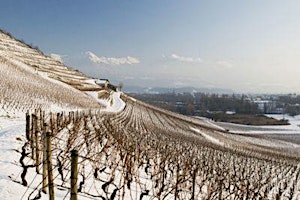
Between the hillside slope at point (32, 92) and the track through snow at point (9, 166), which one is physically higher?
the hillside slope at point (32, 92)

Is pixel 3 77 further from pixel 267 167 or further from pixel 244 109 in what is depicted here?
pixel 244 109

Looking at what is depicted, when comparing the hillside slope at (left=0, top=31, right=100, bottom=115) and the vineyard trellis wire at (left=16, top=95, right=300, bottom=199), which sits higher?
the hillside slope at (left=0, top=31, right=100, bottom=115)

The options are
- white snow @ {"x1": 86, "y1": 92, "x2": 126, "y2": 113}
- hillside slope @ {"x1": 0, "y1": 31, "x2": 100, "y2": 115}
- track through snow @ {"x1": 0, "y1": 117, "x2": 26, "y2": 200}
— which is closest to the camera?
track through snow @ {"x1": 0, "y1": 117, "x2": 26, "y2": 200}

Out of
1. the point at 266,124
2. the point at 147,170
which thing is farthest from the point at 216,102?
the point at 147,170

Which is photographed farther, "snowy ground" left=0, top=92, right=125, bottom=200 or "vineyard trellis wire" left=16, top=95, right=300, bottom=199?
"vineyard trellis wire" left=16, top=95, right=300, bottom=199

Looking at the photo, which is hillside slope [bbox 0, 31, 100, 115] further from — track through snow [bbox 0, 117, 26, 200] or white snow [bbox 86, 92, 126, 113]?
track through snow [bbox 0, 117, 26, 200]

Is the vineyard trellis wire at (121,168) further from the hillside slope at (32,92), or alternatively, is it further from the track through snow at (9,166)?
the hillside slope at (32,92)

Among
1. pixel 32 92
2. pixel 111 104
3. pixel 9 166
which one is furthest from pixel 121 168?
pixel 111 104

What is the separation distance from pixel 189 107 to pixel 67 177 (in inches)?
5140

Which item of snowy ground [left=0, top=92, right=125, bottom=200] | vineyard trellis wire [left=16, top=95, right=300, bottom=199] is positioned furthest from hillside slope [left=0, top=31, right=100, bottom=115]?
snowy ground [left=0, top=92, right=125, bottom=200]

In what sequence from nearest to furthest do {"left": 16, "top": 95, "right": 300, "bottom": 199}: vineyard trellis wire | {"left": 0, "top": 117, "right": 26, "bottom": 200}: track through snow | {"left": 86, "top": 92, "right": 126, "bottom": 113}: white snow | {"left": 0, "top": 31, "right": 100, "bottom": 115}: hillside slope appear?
{"left": 0, "top": 117, "right": 26, "bottom": 200}: track through snow
{"left": 16, "top": 95, "right": 300, "bottom": 199}: vineyard trellis wire
{"left": 0, "top": 31, "right": 100, "bottom": 115}: hillside slope
{"left": 86, "top": 92, "right": 126, "bottom": 113}: white snow

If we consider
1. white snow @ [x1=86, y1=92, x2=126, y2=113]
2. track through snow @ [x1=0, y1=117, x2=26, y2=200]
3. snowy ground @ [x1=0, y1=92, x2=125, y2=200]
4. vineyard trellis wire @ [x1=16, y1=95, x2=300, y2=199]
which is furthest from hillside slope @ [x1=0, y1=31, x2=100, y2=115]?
snowy ground @ [x1=0, y1=92, x2=125, y2=200]

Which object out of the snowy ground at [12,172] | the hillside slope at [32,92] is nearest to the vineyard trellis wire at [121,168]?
the snowy ground at [12,172]

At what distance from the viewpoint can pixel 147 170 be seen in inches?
514
